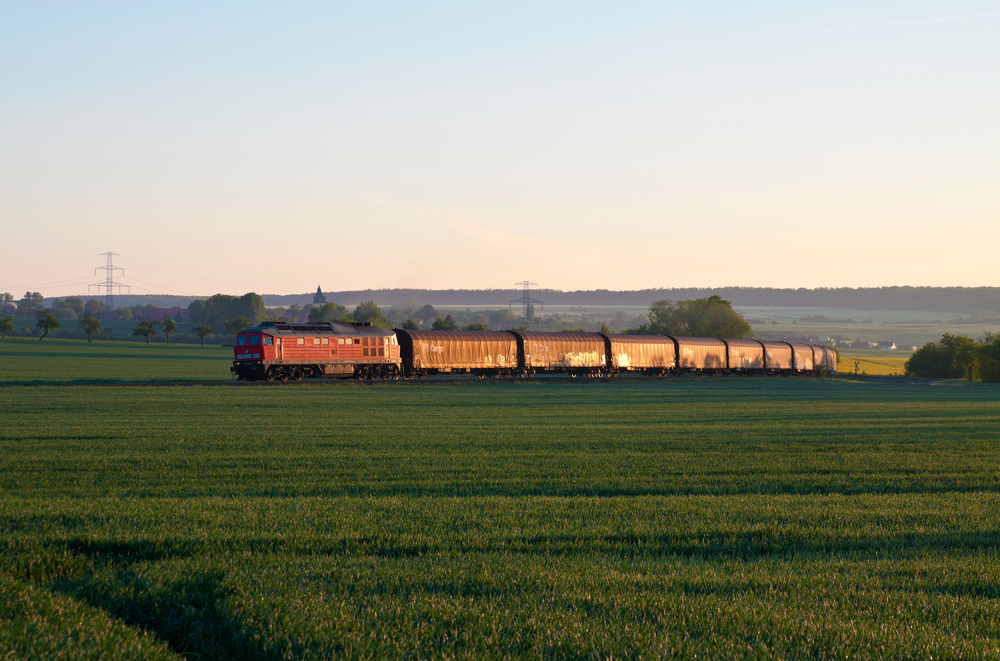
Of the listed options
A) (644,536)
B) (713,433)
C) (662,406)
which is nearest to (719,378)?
(662,406)

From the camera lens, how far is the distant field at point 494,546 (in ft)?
19.4

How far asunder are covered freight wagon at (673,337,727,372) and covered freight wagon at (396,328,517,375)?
1676cm

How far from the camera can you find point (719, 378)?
66.3 m

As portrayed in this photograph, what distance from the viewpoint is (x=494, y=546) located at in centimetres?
922

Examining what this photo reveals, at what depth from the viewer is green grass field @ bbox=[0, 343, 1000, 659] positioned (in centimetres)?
591

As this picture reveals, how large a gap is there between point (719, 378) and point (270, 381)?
38052 millimetres

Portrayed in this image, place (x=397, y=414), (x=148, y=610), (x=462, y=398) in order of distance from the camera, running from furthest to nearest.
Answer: (x=462, y=398) → (x=397, y=414) → (x=148, y=610)

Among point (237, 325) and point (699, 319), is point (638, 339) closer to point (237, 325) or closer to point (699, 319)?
point (699, 319)

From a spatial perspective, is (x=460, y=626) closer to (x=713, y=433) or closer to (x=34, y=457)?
(x=34, y=457)

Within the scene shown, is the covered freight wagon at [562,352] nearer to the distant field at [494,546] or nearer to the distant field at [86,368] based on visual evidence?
the distant field at [86,368]

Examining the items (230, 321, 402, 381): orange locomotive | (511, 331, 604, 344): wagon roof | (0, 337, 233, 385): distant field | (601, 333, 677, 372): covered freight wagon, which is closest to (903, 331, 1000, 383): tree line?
(601, 333, 677, 372): covered freight wagon

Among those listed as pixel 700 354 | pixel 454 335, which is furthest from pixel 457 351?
pixel 700 354

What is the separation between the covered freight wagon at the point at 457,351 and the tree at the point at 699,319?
65.1 metres

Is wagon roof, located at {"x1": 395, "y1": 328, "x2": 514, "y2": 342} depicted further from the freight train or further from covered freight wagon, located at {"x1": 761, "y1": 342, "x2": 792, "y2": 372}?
covered freight wagon, located at {"x1": 761, "y1": 342, "x2": 792, "y2": 372}
